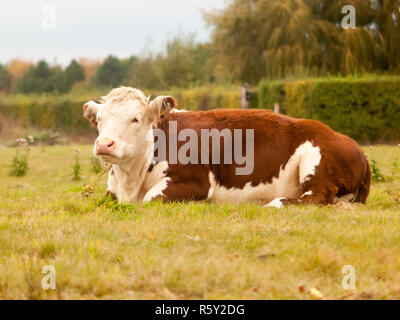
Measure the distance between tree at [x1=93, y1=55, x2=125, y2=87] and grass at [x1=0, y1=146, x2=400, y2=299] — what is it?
125 ft

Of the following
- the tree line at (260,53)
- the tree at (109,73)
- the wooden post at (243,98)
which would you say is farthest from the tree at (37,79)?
the wooden post at (243,98)

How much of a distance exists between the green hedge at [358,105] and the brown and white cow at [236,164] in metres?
12.7

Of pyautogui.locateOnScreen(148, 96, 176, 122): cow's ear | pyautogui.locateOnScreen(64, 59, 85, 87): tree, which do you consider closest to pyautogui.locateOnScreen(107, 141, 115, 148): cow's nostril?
pyautogui.locateOnScreen(148, 96, 176, 122): cow's ear

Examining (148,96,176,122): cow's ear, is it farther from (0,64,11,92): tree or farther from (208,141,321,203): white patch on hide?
(0,64,11,92): tree

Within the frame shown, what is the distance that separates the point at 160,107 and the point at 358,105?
544 inches

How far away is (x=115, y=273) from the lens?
3.30 meters

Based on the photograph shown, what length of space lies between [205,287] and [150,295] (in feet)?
1.12

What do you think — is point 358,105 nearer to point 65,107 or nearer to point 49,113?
point 65,107

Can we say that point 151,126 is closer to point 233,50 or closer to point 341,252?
point 341,252

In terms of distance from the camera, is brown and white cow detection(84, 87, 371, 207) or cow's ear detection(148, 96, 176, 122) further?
cow's ear detection(148, 96, 176, 122)

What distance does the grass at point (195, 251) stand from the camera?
10.5ft

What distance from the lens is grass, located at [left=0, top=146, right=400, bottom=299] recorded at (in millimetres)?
3197

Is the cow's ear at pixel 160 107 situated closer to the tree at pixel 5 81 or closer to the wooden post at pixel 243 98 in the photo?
the wooden post at pixel 243 98

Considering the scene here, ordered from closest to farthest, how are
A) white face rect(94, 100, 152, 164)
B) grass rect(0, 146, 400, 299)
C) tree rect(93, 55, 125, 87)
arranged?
grass rect(0, 146, 400, 299) < white face rect(94, 100, 152, 164) < tree rect(93, 55, 125, 87)
